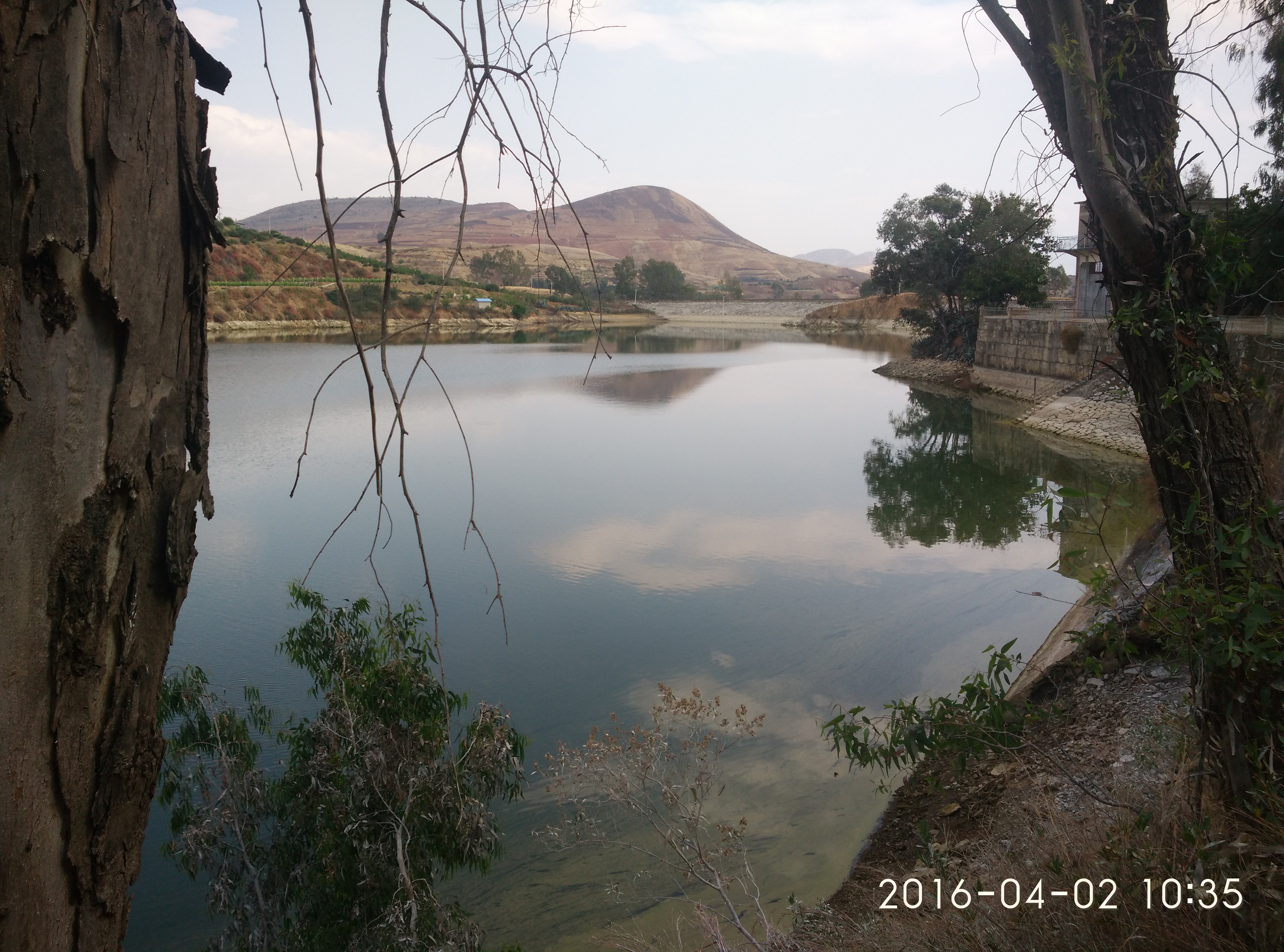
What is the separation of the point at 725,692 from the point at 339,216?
197 inches

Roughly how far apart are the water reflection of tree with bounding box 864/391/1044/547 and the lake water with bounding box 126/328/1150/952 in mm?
62

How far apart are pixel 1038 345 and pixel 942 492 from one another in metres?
9.87

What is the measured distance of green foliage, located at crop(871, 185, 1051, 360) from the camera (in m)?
24.5

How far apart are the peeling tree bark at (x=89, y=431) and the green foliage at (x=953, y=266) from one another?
2325 cm

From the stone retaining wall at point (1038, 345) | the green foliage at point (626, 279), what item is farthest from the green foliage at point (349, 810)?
the green foliage at point (626, 279)

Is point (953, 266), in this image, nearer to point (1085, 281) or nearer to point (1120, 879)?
point (1085, 281)

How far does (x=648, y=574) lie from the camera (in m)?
7.82

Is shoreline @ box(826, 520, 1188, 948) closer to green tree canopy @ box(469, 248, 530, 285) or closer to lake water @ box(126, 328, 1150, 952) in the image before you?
lake water @ box(126, 328, 1150, 952)

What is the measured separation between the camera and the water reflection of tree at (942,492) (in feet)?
32.7

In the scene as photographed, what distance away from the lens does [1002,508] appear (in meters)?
11.1

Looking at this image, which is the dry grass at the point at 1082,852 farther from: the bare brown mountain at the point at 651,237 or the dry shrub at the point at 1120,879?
the bare brown mountain at the point at 651,237

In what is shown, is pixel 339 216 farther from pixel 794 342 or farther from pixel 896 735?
pixel 794 342

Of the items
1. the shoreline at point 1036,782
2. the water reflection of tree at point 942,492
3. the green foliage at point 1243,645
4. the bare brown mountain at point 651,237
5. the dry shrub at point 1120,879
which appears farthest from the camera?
the bare brown mountain at point 651,237

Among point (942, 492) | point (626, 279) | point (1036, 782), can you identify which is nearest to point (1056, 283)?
point (626, 279)
